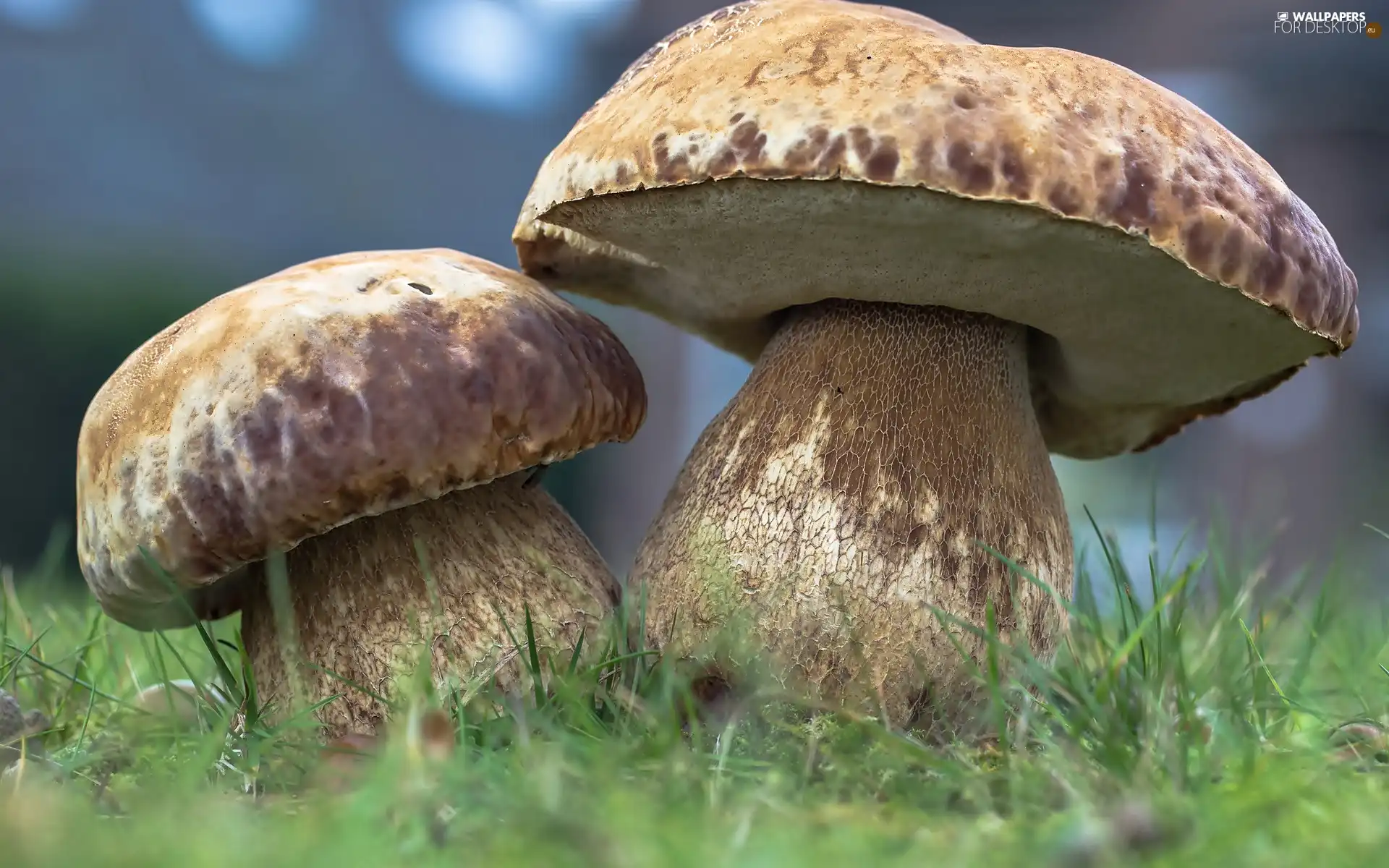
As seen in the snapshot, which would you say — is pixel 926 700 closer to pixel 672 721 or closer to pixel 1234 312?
pixel 672 721

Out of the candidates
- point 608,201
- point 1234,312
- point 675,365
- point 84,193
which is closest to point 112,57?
point 84,193

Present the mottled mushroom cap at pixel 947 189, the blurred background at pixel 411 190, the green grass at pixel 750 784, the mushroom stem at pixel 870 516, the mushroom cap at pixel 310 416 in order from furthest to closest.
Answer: the blurred background at pixel 411 190
the mushroom stem at pixel 870 516
the mushroom cap at pixel 310 416
the mottled mushroom cap at pixel 947 189
the green grass at pixel 750 784

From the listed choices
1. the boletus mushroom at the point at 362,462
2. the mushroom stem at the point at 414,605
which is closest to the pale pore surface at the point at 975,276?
the boletus mushroom at the point at 362,462

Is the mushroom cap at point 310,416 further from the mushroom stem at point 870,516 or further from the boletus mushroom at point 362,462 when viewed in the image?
the mushroom stem at point 870,516

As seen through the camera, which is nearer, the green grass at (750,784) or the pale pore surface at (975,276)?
the green grass at (750,784)

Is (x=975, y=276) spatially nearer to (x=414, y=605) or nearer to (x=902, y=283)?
(x=902, y=283)

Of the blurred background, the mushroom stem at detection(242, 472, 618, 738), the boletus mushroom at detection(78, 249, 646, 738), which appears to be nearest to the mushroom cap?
the boletus mushroom at detection(78, 249, 646, 738)
